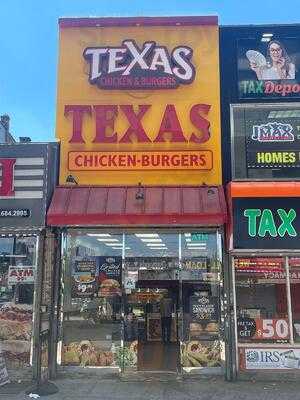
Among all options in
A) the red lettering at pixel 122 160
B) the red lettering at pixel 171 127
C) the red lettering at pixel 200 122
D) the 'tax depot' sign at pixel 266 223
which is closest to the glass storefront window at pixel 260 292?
the 'tax depot' sign at pixel 266 223

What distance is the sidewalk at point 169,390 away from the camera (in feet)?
29.3

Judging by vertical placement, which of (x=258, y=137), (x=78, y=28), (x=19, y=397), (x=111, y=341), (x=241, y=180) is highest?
(x=78, y=28)

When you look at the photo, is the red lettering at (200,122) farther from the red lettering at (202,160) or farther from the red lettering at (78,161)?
the red lettering at (78,161)

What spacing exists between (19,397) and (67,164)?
A: 4.92 meters

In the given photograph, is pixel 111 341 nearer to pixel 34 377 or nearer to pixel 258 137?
pixel 34 377

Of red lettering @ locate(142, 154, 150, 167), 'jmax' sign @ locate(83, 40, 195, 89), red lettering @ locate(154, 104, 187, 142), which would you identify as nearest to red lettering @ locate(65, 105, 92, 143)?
Answer: 'jmax' sign @ locate(83, 40, 195, 89)

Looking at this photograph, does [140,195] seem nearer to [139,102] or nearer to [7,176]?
[139,102]

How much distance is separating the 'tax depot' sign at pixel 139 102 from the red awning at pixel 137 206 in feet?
1.17

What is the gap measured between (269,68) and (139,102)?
3.12 meters

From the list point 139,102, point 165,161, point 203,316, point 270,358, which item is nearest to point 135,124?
point 139,102

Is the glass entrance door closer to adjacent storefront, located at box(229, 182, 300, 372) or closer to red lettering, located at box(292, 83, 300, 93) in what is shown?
adjacent storefront, located at box(229, 182, 300, 372)

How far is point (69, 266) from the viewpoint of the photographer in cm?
1097

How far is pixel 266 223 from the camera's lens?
10.2m

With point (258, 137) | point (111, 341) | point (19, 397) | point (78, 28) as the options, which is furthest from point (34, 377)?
point (78, 28)
